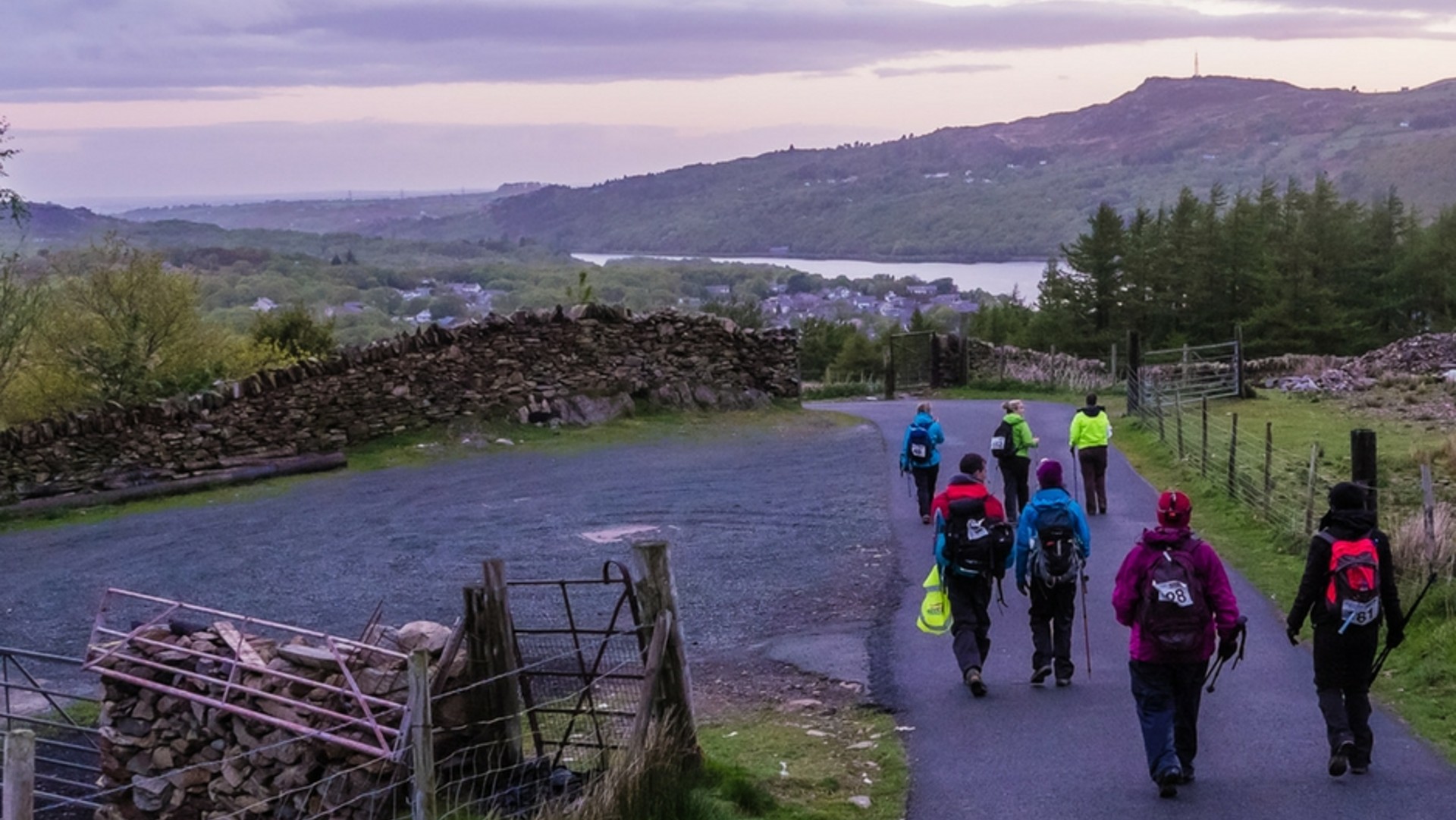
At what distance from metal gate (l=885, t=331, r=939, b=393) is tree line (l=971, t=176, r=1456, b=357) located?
69.9ft

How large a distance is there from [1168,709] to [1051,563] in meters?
1.83

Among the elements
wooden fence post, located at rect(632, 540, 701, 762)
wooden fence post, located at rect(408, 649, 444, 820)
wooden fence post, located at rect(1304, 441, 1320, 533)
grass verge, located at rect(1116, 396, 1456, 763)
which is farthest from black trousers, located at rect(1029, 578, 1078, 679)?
wooden fence post, located at rect(1304, 441, 1320, 533)

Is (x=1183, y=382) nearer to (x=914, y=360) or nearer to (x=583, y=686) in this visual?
(x=914, y=360)

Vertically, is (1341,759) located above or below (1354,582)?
below

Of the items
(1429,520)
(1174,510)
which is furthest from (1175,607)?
(1429,520)

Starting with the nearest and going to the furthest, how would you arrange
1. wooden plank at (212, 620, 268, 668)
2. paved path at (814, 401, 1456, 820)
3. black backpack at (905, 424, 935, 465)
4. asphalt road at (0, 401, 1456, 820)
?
paved path at (814, 401, 1456, 820) < asphalt road at (0, 401, 1456, 820) < wooden plank at (212, 620, 268, 668) < black backpack at (905, 424, 935, 465)

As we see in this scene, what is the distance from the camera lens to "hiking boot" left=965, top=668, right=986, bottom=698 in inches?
379

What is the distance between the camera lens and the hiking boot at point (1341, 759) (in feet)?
25.5

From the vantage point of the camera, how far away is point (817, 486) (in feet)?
64.4

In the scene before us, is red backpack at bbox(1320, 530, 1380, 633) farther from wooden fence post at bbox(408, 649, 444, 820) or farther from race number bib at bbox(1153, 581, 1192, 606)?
wooden fence post at bbox(408, 649, 444, 820)

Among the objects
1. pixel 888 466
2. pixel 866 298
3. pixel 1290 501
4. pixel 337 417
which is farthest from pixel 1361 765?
pixel 866 298

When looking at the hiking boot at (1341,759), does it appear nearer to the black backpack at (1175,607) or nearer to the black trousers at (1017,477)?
the black backpack at (1175,607)

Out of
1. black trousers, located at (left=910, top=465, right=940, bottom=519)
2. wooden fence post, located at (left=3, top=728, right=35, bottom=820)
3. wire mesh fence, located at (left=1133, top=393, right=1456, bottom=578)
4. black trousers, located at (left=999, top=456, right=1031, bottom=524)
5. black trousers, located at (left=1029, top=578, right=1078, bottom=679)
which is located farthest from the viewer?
black trousers, located at (left=910, top=465, right=940, bottom=519)

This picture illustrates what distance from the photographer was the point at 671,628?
768cm
